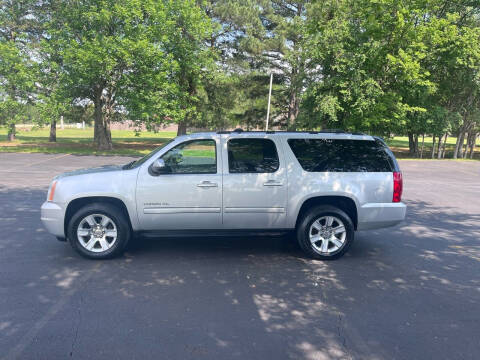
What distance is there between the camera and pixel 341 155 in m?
5.57

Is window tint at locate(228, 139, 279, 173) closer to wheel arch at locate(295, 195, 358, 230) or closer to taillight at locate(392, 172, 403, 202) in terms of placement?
wheel arch at locate(295, 195, 358, 230)

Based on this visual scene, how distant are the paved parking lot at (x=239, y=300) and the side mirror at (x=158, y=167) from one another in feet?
4.09

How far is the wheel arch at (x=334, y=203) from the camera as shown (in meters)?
5.52

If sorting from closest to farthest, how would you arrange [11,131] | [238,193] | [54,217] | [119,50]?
[54,217]
[238,193]
[119,50]
[11,131]

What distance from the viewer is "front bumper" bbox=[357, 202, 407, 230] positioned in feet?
18.0

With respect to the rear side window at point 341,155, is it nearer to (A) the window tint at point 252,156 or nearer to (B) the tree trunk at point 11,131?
(A) the window tint at point 252,156

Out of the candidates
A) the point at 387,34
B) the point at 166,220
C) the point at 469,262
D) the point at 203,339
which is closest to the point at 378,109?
the point at 387,34

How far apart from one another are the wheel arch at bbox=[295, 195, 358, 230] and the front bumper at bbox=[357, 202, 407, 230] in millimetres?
107

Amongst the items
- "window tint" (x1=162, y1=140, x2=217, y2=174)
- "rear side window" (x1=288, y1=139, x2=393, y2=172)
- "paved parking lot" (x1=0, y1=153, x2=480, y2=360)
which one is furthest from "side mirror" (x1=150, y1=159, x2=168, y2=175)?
"rear side window" (x1=288, y1=139, x2=393, y2=172)

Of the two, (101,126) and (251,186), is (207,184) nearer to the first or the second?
(251,186)

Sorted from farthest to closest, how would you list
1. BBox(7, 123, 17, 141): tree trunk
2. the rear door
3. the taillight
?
BBox(7, 123, 17, 141): tree trunk → the taillight → the rear door

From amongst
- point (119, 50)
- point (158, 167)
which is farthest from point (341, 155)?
point (119, 50)

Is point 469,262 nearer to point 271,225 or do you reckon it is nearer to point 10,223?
point 271,225

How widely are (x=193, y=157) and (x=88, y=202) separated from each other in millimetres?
1609
